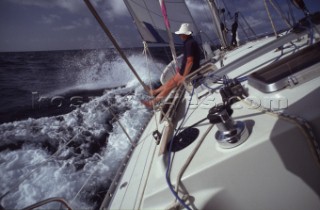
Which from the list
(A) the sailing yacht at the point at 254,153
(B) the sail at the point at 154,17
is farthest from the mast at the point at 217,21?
(A) the sailing yacht at the point at 254,153

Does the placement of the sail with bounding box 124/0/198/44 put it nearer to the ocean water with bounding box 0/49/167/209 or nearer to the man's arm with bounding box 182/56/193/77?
the ocean water with bounding box 0/49/167/209

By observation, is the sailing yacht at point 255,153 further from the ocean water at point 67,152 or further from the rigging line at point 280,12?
the rigging line at point 280,12

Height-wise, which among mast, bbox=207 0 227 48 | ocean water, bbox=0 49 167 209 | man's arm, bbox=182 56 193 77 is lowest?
ocean water, bbox=0 49 167 209

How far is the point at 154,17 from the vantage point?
5266mm

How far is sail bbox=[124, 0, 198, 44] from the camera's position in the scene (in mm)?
4305

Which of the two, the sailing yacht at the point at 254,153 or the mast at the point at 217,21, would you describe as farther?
the mast at the point at 217,21

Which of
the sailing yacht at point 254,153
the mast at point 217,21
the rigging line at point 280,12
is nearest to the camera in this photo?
the sailing yacht at point 254,153

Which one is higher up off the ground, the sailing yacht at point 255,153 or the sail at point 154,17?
the sail at point 154,17

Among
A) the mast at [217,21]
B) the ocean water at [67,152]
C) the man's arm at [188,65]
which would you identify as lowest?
the ocean water at [67,152]

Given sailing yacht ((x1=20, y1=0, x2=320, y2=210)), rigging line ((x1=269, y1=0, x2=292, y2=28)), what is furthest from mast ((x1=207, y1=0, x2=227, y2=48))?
sailing yacht ((x1=20, y1=0, x2=320, y2=210))

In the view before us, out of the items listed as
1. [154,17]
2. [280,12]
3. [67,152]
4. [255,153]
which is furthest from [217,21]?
[255,153]

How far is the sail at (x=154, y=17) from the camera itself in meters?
4.30

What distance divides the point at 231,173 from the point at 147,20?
437 cm

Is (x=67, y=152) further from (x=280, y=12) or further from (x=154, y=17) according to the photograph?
(x=280, y=12)
